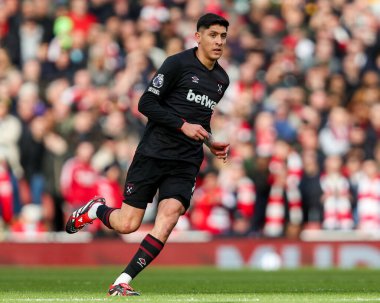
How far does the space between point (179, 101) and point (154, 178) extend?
759mm

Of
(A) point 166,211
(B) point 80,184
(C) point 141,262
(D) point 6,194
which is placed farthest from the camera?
(D) point 6,194

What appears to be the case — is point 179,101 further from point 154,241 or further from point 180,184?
point 154,241

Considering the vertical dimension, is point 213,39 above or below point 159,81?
above

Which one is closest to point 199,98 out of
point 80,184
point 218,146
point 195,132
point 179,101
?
point 179,101

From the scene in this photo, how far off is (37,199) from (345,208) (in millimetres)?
5068

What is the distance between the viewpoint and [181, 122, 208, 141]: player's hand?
414 inches

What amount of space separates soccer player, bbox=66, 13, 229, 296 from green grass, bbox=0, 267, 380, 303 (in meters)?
0.91

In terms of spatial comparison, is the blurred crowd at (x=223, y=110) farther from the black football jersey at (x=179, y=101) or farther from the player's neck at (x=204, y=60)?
the player's neck at (x=204, y=60)

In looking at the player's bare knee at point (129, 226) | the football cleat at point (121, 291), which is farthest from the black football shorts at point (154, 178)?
the football cleat at point (121, 291)

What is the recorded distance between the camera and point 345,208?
19312mm

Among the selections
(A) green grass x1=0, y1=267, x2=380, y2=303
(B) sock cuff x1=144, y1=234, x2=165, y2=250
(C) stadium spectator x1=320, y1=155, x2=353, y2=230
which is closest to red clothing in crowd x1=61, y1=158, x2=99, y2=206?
(A) green grass x1=0, y1=267, x2=380, y2=303

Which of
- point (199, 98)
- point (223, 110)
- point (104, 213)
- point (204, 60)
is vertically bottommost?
point (104, 213)

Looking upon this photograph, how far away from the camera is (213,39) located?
1088 cm

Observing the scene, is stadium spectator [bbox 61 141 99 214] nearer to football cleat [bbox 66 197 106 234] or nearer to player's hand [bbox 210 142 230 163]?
football cleat [bbox 66 197 106 234]
